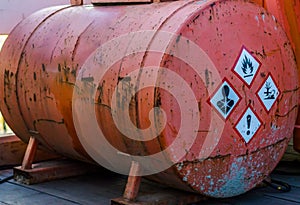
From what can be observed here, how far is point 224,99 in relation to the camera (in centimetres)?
315

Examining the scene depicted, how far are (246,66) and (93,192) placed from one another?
1.22m

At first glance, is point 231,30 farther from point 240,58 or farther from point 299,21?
point 299,21

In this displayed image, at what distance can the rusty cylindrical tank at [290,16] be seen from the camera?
3.90 m

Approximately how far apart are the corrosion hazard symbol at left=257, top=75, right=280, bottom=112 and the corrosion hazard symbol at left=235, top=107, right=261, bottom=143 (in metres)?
0.11

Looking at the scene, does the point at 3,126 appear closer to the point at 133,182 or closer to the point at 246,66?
the point at 133,182

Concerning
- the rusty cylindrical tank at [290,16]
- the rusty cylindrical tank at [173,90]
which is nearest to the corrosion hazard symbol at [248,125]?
the rusty cylindrical tank at [173,90]

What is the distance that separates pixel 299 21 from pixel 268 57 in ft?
2.46

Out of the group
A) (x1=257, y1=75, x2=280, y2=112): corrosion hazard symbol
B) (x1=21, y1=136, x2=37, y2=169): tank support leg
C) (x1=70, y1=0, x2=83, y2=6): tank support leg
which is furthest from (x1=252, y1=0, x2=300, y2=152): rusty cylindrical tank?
(x1=21, y1=136, x2=37, y2=169): tank support leg

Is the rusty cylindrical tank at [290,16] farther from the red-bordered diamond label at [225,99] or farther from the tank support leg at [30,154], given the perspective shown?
the tank support leg at [30,154]

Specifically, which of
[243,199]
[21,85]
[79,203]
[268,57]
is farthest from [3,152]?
[268,57]

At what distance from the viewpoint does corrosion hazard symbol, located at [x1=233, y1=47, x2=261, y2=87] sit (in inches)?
126

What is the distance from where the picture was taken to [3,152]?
427 cm

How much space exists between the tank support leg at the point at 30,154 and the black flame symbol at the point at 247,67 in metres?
Result: 1.51

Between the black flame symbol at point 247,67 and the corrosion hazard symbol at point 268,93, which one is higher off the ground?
the black flame symbol at point 247,67
